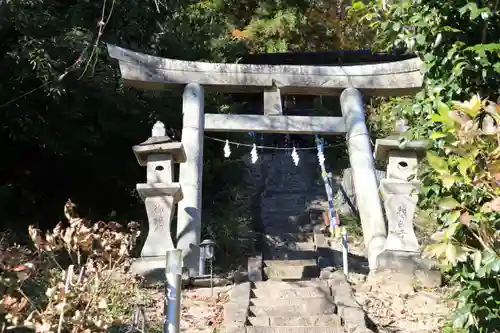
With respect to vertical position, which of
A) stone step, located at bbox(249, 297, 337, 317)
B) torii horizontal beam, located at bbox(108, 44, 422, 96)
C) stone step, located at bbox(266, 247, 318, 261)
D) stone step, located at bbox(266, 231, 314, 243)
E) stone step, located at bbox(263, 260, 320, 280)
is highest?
torii horizontal beam, located at bbox(108, 44, 422, 96)

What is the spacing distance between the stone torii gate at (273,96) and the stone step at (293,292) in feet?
4.71

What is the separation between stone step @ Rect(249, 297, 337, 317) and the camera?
21.4 feet

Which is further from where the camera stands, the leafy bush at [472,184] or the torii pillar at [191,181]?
the torii pillar at [191,181]

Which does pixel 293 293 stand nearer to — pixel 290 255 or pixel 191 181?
pixel 191 181

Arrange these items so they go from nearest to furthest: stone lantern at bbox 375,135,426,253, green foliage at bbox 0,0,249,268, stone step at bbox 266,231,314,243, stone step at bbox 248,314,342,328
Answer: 1. stone step at bbox 248,314,342,328
2. stone lantern at bbox 375,135,426,253
3. green foliage at bbox 0,0,249,268
4. stone step at bbox 266,231,314,243

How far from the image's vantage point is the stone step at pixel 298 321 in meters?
6.27

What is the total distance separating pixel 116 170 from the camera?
1083 centimetres

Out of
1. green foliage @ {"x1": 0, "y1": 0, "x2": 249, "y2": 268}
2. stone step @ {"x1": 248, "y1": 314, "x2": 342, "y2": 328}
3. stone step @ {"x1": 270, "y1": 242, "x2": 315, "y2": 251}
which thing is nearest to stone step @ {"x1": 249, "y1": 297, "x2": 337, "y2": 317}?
stone step @ {"x1": 248, "y1": 314, "x2": 342, "y2": 328}

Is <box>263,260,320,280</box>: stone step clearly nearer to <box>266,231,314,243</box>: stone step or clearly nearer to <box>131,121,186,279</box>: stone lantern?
<box>131,121,186,279</box>: stone lantern

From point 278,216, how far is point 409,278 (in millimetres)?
6423

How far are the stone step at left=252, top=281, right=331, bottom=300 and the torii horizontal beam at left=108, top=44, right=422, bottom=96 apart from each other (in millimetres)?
3744

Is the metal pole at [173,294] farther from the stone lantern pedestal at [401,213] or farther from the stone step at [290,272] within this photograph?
the stone step at [290,272]

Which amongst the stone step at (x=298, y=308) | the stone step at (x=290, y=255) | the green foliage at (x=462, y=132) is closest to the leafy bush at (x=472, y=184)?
the green foliage at (x=462, y=132)

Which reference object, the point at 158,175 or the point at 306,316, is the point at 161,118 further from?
the point at 306,316
